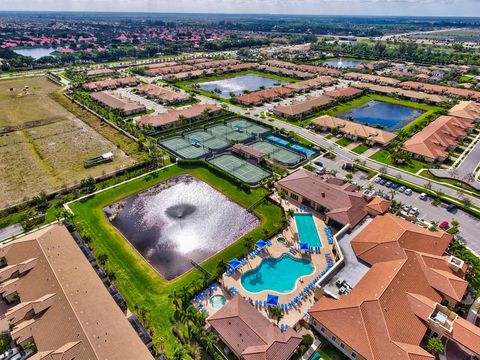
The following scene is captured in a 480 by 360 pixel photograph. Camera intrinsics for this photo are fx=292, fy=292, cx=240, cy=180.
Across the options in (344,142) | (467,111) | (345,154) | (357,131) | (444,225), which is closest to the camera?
(444,225)

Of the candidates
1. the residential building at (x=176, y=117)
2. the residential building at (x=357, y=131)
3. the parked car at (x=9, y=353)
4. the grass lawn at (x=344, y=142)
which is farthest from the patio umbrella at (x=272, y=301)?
the residential building at (x=176, y=117)

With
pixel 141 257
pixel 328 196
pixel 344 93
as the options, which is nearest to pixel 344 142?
pixel 328 196

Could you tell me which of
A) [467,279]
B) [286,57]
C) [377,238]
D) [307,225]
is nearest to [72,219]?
[307,225]

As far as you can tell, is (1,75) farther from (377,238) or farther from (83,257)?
(377,238)

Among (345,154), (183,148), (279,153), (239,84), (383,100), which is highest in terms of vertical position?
(383,100)

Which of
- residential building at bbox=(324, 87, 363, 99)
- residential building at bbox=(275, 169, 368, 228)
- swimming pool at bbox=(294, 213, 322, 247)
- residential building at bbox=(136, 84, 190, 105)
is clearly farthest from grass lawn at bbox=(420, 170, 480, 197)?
residential building at bbox=(136, 84, 190, 105)

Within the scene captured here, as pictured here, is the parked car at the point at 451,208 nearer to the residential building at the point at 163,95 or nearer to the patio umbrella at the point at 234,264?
the patio umbrella at the point at 234,264

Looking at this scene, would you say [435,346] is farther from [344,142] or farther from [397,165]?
[344,142]
